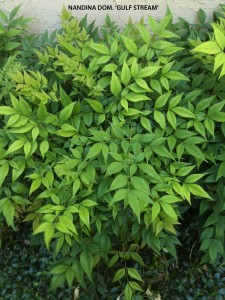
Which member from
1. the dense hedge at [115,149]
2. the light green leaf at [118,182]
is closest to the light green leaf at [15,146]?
the dense hedge at [115,149]

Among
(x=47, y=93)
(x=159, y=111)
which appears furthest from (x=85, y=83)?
(x=159, y=111)

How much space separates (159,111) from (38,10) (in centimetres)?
122

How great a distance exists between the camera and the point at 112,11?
288 centimetres

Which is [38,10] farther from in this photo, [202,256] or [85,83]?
[202,256]

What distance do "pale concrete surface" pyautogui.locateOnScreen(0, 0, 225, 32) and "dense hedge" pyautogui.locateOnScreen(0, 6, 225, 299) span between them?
38 cm

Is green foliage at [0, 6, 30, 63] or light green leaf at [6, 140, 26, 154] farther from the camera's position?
green foliage at [0, 6, 30, 63]

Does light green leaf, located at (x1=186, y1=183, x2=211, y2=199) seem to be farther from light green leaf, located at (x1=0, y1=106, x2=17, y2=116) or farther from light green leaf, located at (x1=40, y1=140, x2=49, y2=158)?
light green leaf, located at (x1=0, y1=106, x2=17, y2=116)

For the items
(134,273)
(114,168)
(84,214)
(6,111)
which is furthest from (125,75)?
(134,273)

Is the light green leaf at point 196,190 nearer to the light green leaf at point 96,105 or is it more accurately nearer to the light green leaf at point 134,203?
the light green leaf at point 134,203

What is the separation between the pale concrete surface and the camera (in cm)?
285

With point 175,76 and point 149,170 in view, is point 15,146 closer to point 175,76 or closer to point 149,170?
point 149,170

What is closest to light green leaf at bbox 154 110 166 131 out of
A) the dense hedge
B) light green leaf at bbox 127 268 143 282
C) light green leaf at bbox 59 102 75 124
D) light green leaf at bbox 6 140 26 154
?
the dense hedge

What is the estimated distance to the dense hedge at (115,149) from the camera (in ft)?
6.81

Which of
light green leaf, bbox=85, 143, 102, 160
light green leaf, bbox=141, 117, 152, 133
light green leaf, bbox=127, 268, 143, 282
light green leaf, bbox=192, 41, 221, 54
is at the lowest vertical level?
light green leaf, bbox=127, 268, 143, 282
